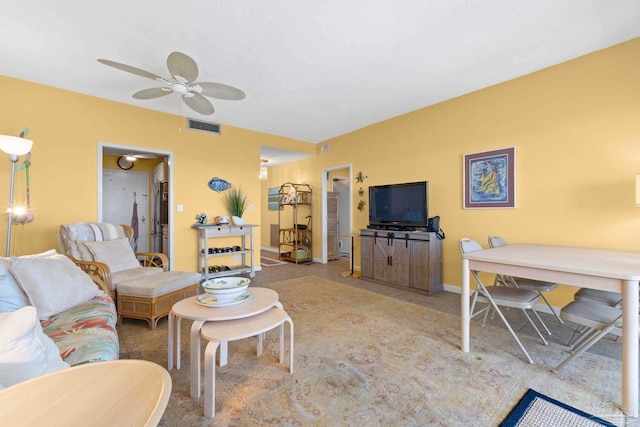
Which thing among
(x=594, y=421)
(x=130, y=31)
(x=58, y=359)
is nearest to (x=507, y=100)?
(x=594, y=421)

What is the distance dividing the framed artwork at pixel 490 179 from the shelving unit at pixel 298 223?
3.52m

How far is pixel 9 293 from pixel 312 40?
9.23 ft

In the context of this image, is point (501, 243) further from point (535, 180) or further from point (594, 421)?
point (594, 421)

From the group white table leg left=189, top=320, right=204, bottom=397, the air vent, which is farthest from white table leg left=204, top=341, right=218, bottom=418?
the air vent

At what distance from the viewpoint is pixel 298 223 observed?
686cm

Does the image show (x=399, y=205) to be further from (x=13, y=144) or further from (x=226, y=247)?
(x=13, y=144)

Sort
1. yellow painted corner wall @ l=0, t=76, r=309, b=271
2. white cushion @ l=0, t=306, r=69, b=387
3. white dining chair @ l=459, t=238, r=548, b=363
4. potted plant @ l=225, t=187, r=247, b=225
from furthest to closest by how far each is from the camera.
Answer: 1. potted plant @ l=225, t=187, r=247, b=225
2. yellow painted corner wall @ l=0, t=76, r=309, b=271
3. white dining chair @ l=459, t=238, r=548, b=363
4. white cushion @ l=0, t=306, r=69, b=387

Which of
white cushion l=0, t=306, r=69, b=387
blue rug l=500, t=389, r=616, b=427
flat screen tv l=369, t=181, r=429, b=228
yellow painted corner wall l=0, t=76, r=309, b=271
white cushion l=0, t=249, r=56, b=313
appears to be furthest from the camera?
flat screen tv l=369, t=181, r=429, b=228

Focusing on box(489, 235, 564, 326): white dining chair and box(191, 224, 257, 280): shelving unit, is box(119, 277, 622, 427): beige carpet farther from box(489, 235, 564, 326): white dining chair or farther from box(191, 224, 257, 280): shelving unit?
box(191, 224, 257, 280): shelving unit

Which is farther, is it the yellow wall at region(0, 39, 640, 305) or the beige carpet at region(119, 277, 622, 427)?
the yellow wall at region(0, 39, 640, 305)

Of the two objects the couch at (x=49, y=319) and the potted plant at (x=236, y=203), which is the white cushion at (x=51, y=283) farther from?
the potted plant at (x=236, y=203)

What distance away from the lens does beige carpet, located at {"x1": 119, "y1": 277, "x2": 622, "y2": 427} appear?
1.50 metres

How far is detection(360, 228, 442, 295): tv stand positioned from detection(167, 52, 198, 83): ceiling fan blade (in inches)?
125

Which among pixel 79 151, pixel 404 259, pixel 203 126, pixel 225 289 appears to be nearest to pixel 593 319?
pixel 404 259
